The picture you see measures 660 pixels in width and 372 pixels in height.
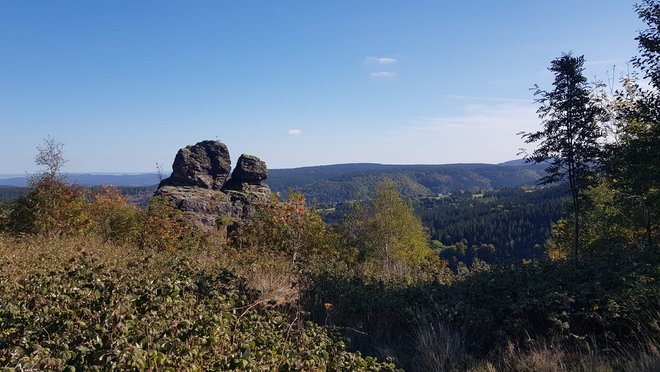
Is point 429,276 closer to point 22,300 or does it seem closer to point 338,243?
point 22,300

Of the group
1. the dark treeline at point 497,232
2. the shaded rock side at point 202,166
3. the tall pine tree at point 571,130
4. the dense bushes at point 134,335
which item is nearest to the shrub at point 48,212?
the dense bushes at point 134,335

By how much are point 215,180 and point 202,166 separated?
78.3 inches

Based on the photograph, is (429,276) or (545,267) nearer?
(545,267)

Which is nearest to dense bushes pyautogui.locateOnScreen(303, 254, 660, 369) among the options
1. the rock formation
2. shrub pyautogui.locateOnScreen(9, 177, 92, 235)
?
shrub pyautogui.locateOnScreen(9, 177, 92, 235)

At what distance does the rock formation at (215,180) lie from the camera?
3591 cm

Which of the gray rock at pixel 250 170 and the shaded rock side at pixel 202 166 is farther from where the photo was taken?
the gray rock at pixel 250 170

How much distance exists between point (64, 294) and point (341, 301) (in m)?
5.37

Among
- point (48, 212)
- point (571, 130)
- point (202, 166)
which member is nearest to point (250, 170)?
point (202, 166)

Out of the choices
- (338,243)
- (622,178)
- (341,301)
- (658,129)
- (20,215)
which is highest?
(658,129)

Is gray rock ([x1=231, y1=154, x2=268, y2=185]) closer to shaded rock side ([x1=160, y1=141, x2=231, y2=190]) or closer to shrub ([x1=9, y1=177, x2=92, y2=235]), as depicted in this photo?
shaded rock side ([x1=160, y1=141, x2=231, y2=190])

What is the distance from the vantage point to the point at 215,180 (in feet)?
139

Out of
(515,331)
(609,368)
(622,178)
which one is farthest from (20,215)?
(622,178)

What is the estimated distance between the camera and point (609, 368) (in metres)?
4.80

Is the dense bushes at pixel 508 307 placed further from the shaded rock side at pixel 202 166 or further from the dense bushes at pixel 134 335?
the shaded rock side at pixel 202 166
